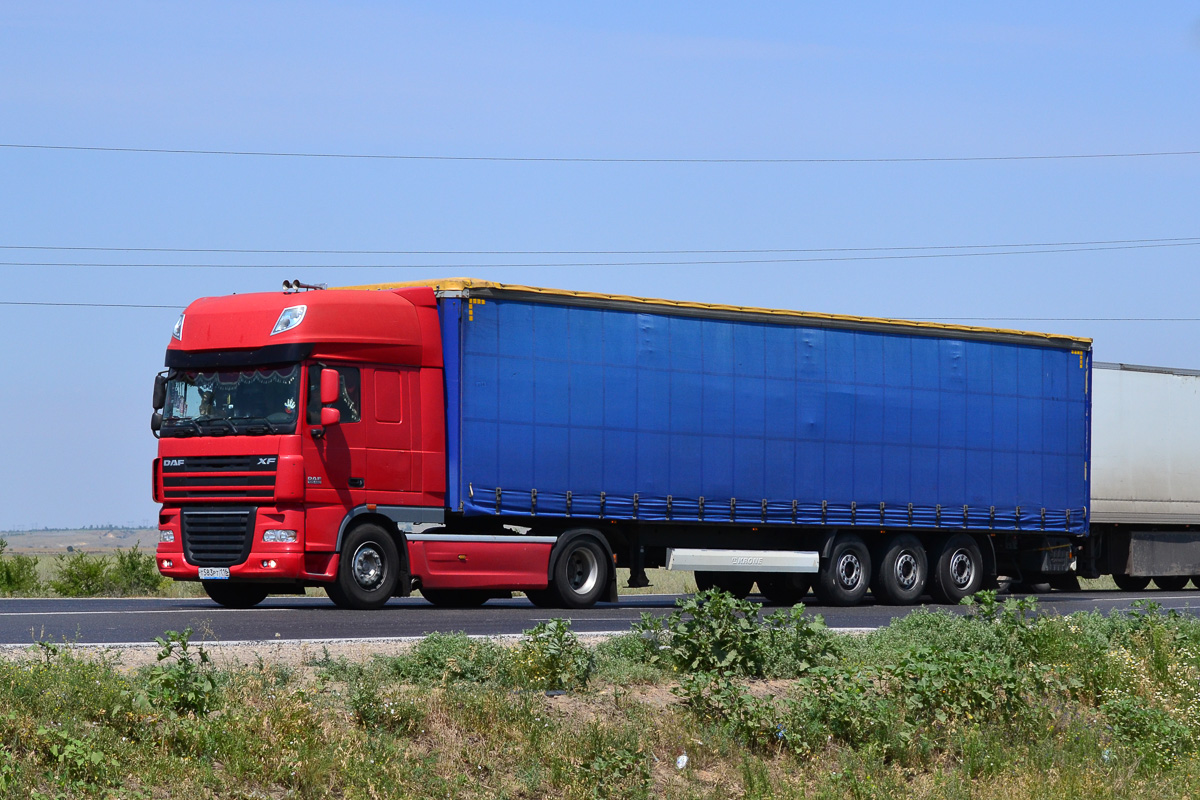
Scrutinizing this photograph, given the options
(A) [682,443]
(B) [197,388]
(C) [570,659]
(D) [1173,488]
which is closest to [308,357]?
(B) [197,388]

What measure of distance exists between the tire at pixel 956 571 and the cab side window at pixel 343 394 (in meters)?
9.49

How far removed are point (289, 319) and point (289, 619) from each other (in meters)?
3.69

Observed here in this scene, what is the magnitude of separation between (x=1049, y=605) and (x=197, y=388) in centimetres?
1152

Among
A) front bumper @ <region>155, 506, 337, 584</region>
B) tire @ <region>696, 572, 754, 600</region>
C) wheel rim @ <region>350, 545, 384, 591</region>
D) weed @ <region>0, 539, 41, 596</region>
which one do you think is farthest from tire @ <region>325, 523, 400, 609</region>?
weed @ <region>0, 539, 41, 596</region>

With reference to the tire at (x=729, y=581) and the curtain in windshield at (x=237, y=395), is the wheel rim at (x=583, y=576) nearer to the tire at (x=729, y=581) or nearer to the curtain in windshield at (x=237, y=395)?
the tire at (x=729, y=581)

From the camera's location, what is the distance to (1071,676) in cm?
1224

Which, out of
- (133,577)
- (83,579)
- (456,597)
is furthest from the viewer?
(133,577)

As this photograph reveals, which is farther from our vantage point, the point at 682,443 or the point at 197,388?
the point at 682,443

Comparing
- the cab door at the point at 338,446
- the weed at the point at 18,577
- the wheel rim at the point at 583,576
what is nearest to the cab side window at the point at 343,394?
the cab door at the point at 338,446

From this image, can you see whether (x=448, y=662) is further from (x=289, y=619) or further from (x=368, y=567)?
(x=368, y=567)

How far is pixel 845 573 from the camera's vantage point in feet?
73.3

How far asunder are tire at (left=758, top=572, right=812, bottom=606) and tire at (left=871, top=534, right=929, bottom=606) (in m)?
1.05

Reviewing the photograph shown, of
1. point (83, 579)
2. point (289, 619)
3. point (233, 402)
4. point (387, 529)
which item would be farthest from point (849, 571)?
point (83, 579)

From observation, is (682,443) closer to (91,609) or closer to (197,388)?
(197,388)
